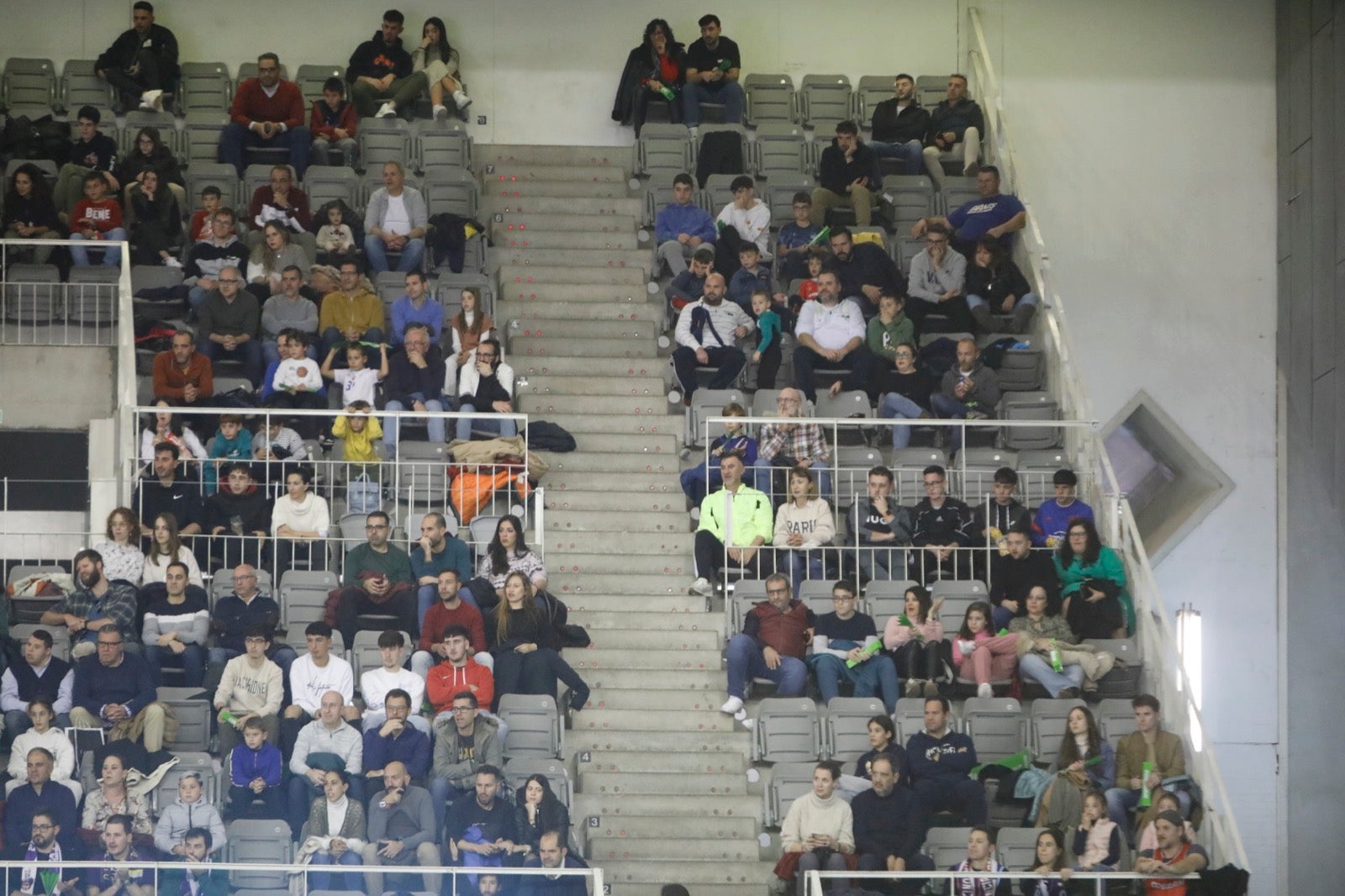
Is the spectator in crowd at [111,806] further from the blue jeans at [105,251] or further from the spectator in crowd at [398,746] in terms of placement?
the blue jeans at [105,251]

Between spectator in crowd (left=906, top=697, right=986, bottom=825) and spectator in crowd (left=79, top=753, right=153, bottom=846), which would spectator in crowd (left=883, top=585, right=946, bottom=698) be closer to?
spectator in crowd (left=906, top=697, right=986, bottom=825)

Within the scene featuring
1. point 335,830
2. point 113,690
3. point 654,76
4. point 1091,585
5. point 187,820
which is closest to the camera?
point 187,820

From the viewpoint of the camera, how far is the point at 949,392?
1412 centimetres

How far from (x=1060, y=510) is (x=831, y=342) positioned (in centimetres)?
203

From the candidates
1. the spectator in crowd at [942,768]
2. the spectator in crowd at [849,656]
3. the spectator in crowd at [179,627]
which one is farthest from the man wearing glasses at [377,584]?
the spectator in crowd at [942,768]

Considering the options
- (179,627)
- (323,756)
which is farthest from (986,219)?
(323,756)

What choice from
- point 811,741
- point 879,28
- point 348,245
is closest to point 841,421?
point 811,741

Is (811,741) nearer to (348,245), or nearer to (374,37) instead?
(348,245)

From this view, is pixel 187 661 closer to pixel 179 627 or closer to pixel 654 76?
pixel 179 627

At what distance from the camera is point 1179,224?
1700cm

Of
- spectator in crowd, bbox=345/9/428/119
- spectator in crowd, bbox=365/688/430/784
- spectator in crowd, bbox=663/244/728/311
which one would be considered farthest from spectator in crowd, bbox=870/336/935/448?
spectator in crowd, bbox=345/9/428/119

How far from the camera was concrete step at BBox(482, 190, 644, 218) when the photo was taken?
15.9m

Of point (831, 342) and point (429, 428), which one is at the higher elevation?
point (831, 342)

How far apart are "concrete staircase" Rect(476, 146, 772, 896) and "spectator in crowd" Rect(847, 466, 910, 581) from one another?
0.96 meters
